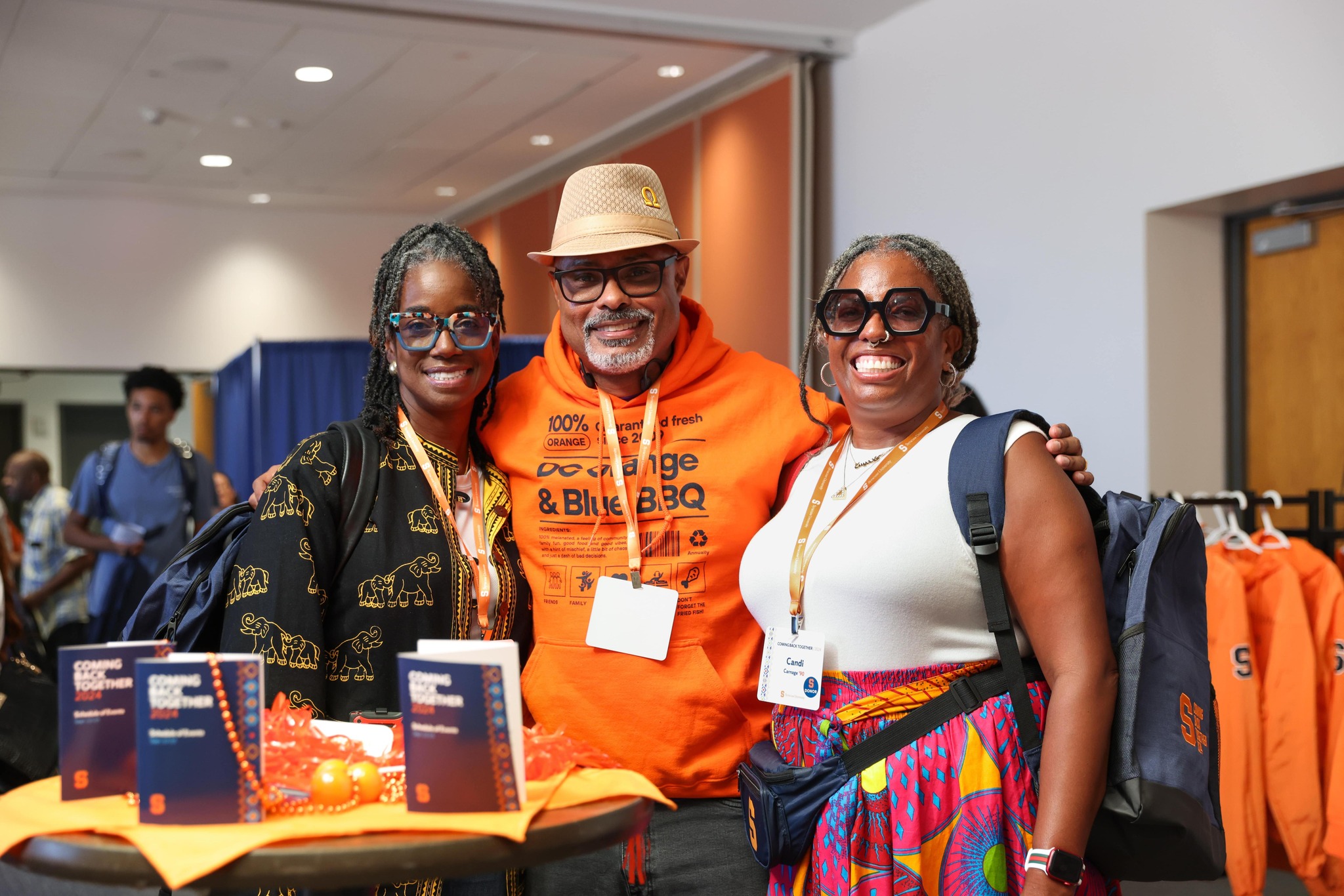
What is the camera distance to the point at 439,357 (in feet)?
6.82

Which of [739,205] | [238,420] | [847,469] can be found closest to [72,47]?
[238,420]

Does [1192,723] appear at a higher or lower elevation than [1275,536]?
lower

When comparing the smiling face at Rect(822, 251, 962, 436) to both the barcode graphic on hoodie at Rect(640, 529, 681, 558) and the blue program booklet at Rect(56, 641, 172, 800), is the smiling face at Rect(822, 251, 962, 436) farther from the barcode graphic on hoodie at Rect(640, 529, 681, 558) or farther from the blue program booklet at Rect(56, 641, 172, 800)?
the blue program booklet at Rect(56, 641, 172, 800)

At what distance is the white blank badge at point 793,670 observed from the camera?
5.84 feet

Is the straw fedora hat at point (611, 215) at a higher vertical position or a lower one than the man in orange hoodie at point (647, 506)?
higher

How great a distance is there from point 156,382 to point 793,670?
481 centimetres

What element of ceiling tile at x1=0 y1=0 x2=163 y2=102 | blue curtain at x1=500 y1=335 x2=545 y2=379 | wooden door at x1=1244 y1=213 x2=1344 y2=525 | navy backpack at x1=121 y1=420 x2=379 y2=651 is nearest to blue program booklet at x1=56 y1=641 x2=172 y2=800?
navy backpack at x1=121 y1=420 x2=379 y2=651

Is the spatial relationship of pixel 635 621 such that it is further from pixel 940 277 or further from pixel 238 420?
pixel 238 420

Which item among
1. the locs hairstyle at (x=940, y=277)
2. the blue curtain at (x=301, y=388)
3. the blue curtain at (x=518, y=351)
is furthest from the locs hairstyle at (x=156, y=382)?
the locs hairstyle at (x=940, y=277)

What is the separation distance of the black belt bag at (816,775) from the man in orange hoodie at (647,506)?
20cm

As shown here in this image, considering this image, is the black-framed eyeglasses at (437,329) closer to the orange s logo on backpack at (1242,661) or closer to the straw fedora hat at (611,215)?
the straw fedora hat at (611,215)

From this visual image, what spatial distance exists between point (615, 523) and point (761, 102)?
454 cm

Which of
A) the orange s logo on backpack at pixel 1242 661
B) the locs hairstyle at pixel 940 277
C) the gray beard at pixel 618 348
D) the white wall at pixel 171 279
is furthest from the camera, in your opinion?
the white wall at pixel 171 279

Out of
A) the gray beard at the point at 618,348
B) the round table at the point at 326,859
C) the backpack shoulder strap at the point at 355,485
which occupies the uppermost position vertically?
the gray beard at the point at 618,348
